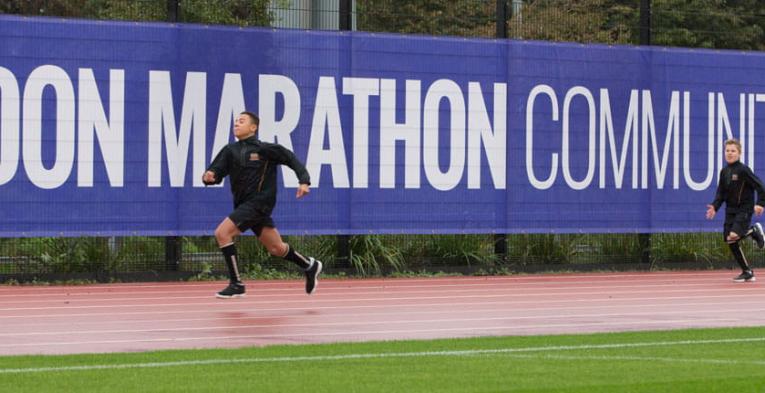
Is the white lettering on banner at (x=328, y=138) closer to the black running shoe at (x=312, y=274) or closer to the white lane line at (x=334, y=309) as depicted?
the black running shoe at (x=312, y=274)

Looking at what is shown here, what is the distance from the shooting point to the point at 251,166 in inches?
699

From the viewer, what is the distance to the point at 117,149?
824 inches

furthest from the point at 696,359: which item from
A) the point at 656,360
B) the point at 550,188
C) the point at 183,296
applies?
the point at 550,188

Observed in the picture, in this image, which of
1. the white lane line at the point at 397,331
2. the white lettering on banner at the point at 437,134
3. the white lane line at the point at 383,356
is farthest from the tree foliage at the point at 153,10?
the white lane line at the point at 383,356

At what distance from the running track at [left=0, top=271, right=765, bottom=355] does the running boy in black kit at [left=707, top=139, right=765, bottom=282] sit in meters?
0.52

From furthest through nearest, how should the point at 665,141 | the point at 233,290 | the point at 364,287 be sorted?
the point at 665,141 < the point at 364,287 < the point at 233,290

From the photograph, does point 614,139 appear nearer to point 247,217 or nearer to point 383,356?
point 247,217

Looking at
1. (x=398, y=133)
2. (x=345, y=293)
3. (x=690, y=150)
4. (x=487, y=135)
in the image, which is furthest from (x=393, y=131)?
(x=690, y=150)

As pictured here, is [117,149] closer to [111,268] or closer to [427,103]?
[111,268]

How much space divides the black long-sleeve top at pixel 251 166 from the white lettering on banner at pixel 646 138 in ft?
23.1

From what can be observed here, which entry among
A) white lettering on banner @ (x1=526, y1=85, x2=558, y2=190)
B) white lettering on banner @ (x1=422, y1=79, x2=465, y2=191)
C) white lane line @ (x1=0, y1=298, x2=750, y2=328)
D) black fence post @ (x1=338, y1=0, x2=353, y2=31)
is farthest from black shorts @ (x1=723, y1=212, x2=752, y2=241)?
black fence post @ (x1=338, y1=0, x2=353, y2=31)

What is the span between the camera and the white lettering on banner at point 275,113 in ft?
71.8

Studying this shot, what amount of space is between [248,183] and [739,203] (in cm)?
820

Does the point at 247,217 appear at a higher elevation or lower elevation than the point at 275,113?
lower
